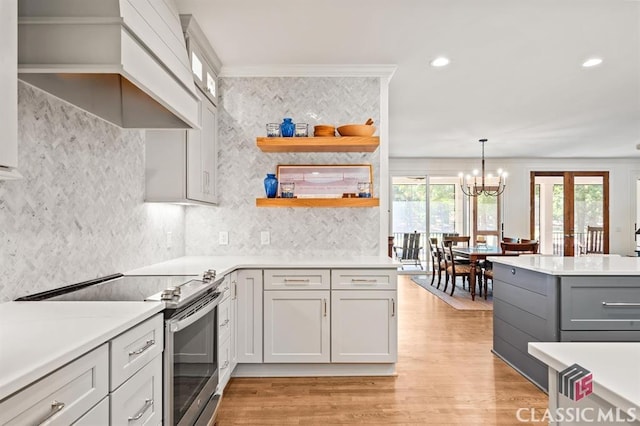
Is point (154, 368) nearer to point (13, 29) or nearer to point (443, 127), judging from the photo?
point (13, 29)

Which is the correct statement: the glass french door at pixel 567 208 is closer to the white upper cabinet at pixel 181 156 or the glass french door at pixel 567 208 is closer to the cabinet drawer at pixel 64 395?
the white upper cabinet at pixel 181 156

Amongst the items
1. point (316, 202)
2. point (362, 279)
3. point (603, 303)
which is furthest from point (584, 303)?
point (316, 202)

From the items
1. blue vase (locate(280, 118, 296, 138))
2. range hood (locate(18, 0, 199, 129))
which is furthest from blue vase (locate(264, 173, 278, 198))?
range hood (locate(18, 0, 199, 129))

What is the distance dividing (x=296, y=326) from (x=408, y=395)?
3.15 ft

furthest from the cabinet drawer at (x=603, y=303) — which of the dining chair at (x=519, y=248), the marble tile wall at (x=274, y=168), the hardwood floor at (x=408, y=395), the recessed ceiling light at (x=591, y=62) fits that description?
the dining chair at (x=519, y=248)

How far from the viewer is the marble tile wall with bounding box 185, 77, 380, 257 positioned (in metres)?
3.42

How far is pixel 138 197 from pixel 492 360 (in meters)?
3.28

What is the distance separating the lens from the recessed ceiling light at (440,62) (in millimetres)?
3161

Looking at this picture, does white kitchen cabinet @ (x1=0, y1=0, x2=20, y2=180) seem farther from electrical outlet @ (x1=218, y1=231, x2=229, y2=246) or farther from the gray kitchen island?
the gray kitchen island

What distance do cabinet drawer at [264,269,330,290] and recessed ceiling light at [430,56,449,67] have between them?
2065 millimetres

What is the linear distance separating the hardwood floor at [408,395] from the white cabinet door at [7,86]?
1.93m

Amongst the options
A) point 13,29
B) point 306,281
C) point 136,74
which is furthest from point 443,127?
point 13,29

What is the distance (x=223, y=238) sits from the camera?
341cm

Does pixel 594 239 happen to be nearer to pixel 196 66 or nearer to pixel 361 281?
pixel 361 281
